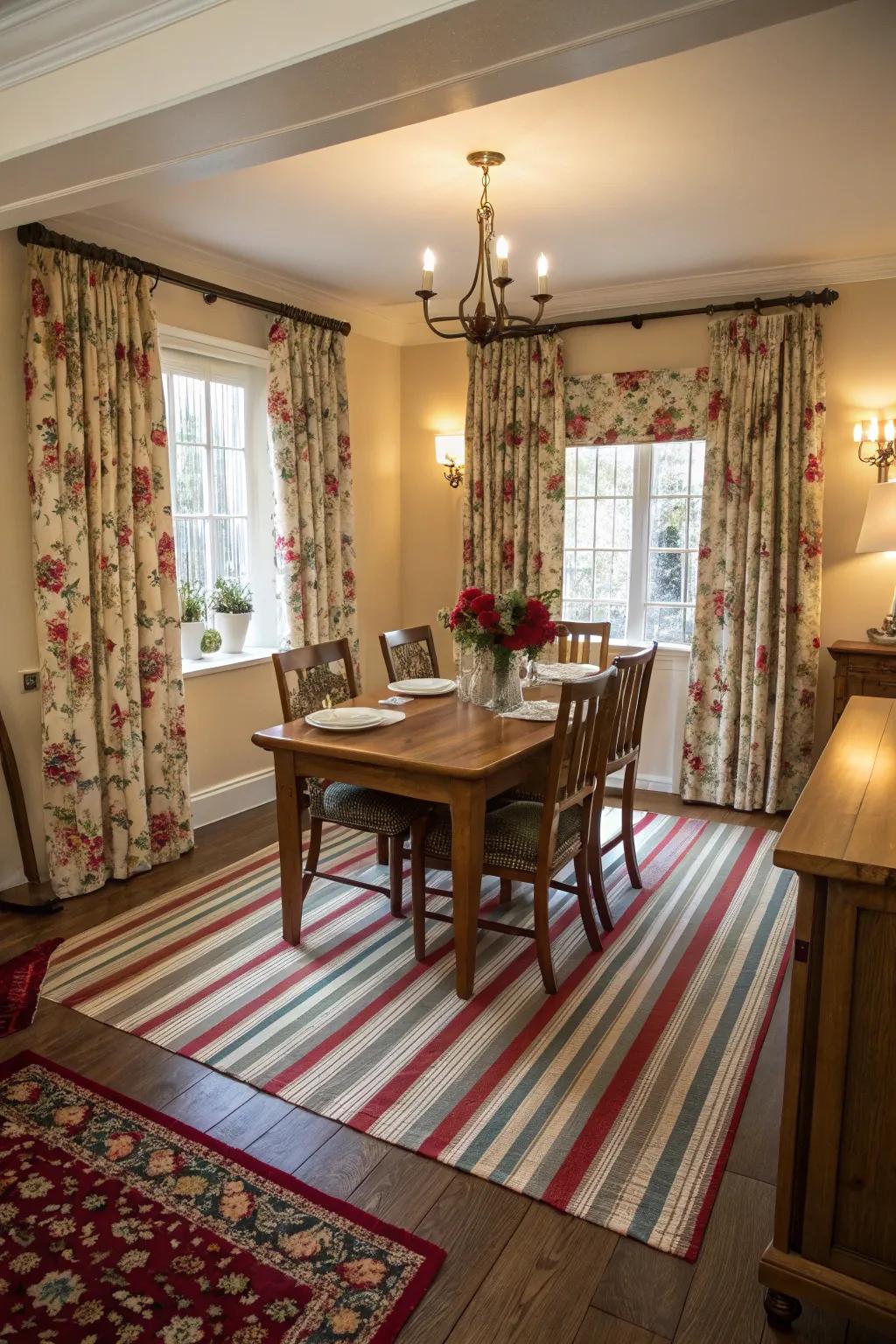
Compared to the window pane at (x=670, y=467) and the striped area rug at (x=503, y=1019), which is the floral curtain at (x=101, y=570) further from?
the window pane at (x=670, y=467)

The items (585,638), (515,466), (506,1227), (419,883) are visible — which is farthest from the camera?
(515,466)

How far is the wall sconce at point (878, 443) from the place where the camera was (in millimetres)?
4293

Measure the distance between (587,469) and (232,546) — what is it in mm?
2075

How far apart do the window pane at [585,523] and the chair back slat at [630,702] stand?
6.11 feet

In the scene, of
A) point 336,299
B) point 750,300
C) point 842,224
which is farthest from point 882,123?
point 336,299

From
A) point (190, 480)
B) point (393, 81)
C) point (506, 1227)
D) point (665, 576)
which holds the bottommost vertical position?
point (506, 1227)

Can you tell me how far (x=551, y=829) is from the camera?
2732 mm

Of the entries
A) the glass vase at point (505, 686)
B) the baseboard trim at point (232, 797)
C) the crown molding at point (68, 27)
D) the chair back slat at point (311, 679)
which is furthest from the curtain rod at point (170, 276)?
the baseboard trim at point (232, 797)

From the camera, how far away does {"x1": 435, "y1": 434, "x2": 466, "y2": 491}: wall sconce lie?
533 cm

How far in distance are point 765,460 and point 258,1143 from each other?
12.6 ft

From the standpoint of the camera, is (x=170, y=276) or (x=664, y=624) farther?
(x=664, y=624)

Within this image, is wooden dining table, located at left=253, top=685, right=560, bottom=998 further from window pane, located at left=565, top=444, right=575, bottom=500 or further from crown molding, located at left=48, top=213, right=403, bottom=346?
window pane, located at left=565, top=444, right=575, bottom=500

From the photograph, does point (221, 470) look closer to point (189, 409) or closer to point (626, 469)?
point (189, 409)

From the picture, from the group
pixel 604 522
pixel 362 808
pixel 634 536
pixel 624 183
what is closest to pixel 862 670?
pixel 634 536
